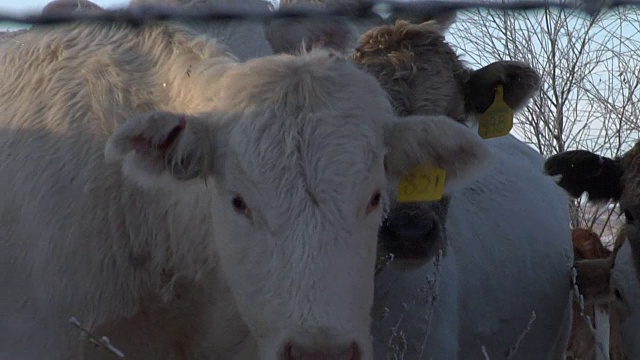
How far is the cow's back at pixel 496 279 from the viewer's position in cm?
566

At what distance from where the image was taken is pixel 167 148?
14.0ft

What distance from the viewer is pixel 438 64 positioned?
19.6 ft

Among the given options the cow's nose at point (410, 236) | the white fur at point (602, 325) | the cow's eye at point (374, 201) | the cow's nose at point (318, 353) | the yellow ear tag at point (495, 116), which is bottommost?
the white fur at point (602, 325)

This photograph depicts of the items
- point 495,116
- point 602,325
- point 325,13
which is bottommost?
point 602,325

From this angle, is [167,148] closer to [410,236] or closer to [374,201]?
[374,201]

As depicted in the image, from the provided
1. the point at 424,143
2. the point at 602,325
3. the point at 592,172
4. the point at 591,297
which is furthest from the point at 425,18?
the point at 424,143

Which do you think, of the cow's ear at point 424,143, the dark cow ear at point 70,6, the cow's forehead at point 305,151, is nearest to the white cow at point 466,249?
the cow's ear at point 424,143

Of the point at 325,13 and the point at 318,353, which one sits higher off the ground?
the point at 325,13

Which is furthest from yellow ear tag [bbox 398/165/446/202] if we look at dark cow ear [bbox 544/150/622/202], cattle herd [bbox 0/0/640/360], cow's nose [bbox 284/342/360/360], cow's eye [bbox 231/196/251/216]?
dark cow ear [bbox 544/150/622/202]

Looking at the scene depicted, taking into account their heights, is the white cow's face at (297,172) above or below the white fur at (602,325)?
above

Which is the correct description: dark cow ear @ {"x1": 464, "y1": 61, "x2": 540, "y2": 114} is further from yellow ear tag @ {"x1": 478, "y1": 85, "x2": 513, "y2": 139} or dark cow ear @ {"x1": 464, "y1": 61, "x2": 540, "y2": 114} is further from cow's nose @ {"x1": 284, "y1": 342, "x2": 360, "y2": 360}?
cow's nose @ {"x1": 284, "y1": 342, "x2": 360, "y2": 360}

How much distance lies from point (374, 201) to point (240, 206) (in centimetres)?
46

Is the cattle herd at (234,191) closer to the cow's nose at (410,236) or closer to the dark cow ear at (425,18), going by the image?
the cow's nose at (410,236)

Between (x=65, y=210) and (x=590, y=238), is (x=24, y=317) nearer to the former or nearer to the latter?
(x=65, y=210)
